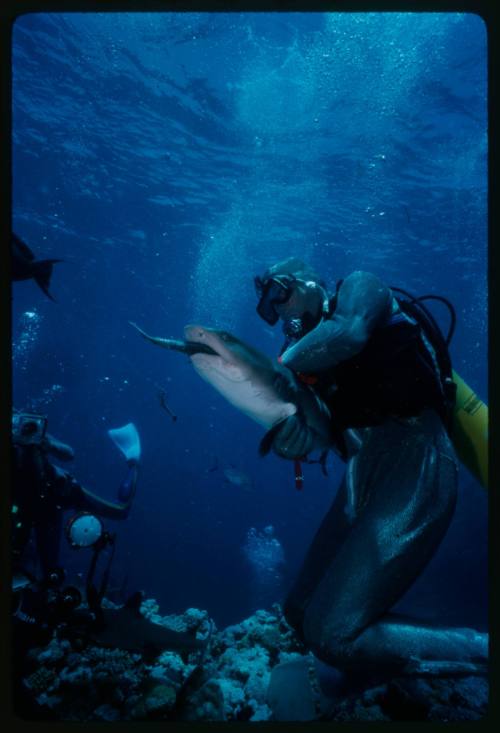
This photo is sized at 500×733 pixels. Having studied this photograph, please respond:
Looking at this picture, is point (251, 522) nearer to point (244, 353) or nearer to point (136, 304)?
point (136, 304)

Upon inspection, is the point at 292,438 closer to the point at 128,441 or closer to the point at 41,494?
the point at 41,494

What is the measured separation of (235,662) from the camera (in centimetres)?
457

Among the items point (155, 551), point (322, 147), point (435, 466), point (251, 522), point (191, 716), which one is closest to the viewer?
point (435, 466)

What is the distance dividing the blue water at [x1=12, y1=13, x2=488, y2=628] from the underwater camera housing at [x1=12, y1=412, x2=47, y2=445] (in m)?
8.09

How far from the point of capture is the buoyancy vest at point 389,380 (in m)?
2.70

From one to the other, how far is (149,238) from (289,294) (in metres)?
23.9

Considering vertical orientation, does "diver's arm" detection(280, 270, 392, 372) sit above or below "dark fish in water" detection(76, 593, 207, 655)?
above

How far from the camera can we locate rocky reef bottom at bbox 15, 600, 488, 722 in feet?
9.68

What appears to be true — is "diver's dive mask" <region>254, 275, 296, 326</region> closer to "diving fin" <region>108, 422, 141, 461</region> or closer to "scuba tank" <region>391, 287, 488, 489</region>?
"scuba tank" <region>391, 287, 488, 489</region>

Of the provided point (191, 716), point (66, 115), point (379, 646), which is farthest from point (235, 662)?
point (66, 115)

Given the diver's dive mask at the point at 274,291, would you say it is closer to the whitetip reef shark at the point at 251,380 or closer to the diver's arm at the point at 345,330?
the diver's arm at the point at 345,330

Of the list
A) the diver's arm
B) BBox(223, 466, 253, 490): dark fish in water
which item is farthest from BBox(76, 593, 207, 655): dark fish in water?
BBox(223, 466, 253, 490): dark fish in water

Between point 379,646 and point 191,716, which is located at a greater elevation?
point 379,646

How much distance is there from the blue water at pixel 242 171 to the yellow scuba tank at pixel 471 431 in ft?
22.6
